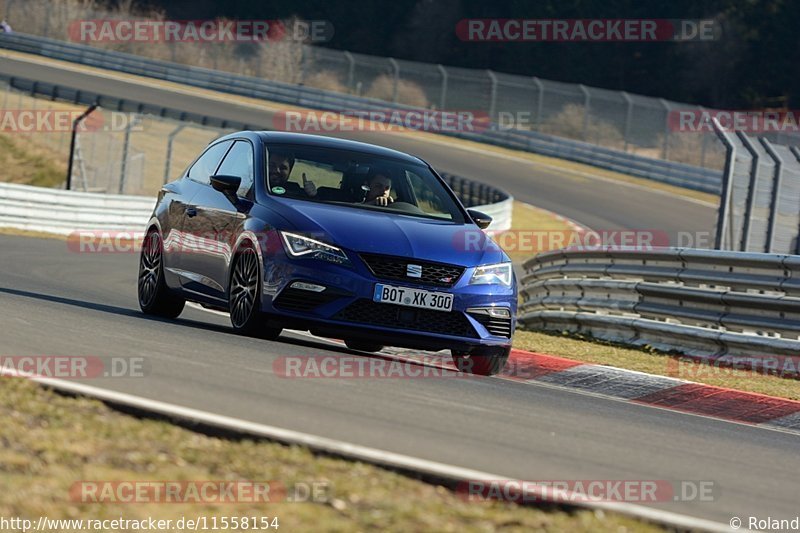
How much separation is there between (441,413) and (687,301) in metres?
6.58

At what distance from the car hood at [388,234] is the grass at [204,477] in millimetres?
3524

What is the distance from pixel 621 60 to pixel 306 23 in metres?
18.2

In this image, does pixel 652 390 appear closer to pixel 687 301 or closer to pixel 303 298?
pixel 303 298

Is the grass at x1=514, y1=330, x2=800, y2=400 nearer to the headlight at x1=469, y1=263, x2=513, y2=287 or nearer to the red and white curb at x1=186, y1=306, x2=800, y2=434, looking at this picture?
the red and white curb at x1=186, y1=306, x2=800, y2=434

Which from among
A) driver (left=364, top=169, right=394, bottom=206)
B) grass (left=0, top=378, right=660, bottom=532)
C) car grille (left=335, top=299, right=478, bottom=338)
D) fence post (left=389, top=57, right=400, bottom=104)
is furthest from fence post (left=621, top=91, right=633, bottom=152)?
grass (left=0, top=378, right=660, bottom=532)

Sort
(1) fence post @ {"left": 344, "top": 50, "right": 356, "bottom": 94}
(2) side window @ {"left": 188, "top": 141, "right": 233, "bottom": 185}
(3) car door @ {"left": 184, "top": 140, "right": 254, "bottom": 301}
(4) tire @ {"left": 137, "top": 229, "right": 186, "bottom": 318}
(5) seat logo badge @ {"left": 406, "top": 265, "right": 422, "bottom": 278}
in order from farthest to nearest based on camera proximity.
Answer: (1) fence post @ {"left": 344, "top": 50, "right": 356, "bottom": 94}, (4) tire @ {"left": 137, "top": 229, "right": 186, "bottom": 318}, (2) side window @ {"left": 188, "top": 141, "right": 233, "bottom": 185}, (3) car door @ {"left": 184, "top": 140, "right": 254, "bottom": 301}, (5) seat logo badge @ {"left": 406, "top": 265, "right": 422, "bottom": 278}

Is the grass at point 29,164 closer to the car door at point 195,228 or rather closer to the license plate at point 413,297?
the car door at point 195,228

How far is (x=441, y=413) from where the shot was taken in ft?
23.6

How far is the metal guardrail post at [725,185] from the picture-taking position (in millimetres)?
16078

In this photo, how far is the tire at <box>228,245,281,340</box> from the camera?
945 cm

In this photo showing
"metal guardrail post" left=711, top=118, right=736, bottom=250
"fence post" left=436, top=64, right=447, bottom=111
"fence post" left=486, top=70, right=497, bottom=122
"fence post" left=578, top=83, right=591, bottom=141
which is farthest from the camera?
"fence post" left=436, top=64, right=447, bottom=111

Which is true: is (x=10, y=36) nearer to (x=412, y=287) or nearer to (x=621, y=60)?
(x=621, y=60)

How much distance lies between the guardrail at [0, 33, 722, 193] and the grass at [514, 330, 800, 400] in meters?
30.5

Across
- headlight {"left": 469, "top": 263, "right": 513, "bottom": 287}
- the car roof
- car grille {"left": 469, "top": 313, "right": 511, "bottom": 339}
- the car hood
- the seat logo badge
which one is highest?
the car roof
